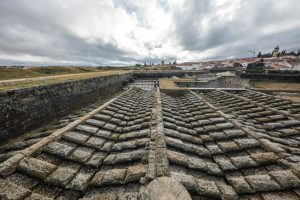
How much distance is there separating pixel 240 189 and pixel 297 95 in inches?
525

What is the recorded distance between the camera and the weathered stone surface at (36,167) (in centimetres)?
253

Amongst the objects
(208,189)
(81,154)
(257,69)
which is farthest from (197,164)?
(257,69)

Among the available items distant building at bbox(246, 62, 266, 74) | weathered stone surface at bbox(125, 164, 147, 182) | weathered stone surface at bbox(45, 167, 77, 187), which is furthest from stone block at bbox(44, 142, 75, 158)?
distant building at bbox(246, 62, 266, 74)

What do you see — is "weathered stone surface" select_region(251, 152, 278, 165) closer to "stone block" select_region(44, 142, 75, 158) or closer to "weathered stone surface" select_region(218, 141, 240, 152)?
"weathered stone surface" select_region(218, 141, 240, 152)

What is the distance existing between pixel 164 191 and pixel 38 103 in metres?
6.18

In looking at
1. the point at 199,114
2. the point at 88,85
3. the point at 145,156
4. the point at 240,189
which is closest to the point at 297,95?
the point at 199,114

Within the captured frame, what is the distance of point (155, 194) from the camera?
5.98 feet

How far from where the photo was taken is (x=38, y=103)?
5.87 metres

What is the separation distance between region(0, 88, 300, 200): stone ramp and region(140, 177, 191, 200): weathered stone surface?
79 millimetres

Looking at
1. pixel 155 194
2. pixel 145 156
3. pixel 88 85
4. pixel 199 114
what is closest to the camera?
pixel 155 194

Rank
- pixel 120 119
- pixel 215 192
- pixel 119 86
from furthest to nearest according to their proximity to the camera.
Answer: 1. pixel 119 86
2. pixel 120 119
3. pixel 215 192

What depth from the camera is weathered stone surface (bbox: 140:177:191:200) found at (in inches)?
70.4

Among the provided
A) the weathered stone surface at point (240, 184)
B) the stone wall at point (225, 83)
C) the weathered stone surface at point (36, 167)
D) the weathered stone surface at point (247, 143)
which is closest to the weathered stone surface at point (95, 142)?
the weathered stone surface at point (36, 167)

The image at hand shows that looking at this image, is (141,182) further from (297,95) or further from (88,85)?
(297,95)
